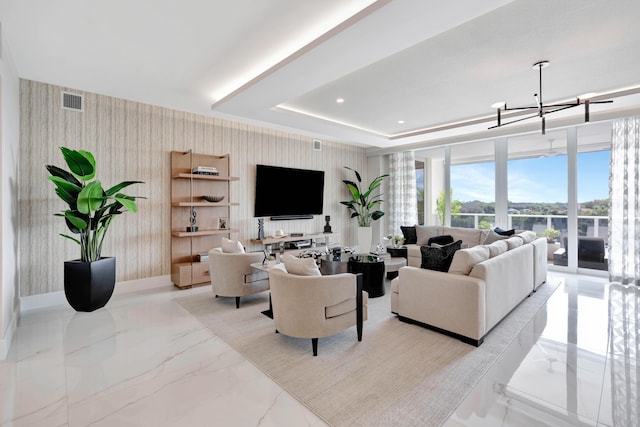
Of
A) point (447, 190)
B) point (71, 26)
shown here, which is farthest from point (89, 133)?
point (447, 190)

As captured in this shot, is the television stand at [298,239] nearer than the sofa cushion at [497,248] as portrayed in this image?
No

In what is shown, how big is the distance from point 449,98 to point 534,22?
197 cm

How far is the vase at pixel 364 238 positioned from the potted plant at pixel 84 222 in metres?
5.41

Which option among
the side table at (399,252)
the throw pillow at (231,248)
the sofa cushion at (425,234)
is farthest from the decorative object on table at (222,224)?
the sofa cushion at (425,234)

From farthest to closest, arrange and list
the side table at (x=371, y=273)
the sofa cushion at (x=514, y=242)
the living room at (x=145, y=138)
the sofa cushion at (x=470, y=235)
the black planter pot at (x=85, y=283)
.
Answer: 1. the sofa cushion at (x=470, y=235)
2. the side table at (x=371, y=273)
3. the sofa cushion at (x=514, y=242)
4. the black planter pot at (x=85, y=283)
5. the living room at (x=145, y=138)

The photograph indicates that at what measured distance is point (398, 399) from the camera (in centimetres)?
212

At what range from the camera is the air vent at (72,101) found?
13.5 feet

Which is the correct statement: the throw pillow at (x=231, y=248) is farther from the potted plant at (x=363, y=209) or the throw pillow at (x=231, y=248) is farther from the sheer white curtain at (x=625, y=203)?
the sheer white curtain at (x=625, y=203)

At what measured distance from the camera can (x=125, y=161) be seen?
4.64 m

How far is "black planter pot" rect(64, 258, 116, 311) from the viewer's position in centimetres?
361

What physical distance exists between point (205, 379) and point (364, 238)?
5951 millimetres

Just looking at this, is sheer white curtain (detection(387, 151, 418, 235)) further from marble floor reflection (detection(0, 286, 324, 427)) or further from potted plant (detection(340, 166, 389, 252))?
marble floor reflection (detection(0, 286, 324, 427))

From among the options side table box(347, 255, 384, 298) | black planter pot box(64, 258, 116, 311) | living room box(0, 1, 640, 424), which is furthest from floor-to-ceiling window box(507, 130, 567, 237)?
black planter pot box(64, 258, 116, 311)

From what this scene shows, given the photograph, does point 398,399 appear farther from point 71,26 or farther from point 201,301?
point 71,26
